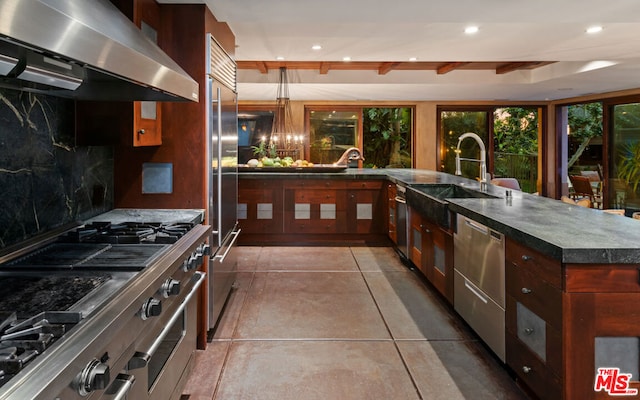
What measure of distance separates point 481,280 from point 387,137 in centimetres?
744

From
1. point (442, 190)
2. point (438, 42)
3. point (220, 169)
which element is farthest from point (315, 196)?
point (220, 169)

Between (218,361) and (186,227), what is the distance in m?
0.93

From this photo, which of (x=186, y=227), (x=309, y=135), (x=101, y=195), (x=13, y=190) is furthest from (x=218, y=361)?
(x=309, y=135)

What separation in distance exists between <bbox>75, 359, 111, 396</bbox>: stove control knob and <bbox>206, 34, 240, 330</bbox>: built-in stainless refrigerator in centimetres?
197

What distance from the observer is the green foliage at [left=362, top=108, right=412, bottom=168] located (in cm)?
993

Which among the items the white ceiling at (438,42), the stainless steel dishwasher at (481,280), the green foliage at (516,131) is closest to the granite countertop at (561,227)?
the stainless steel dishwasher at (481,280)

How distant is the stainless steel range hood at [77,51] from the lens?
0.91 meters

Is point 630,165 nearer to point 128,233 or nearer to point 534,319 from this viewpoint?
point 534,319

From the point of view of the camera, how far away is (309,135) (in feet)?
32.1

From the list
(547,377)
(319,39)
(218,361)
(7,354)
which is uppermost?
(319,39)

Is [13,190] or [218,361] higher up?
[13,190]

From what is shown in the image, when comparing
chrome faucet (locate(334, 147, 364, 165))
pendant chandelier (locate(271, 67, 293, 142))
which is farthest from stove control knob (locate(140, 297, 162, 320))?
pendant chandelier (locate(271, 67, 293, 142))

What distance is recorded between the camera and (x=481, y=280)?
9.23ft

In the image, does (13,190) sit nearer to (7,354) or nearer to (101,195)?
(101,195)
